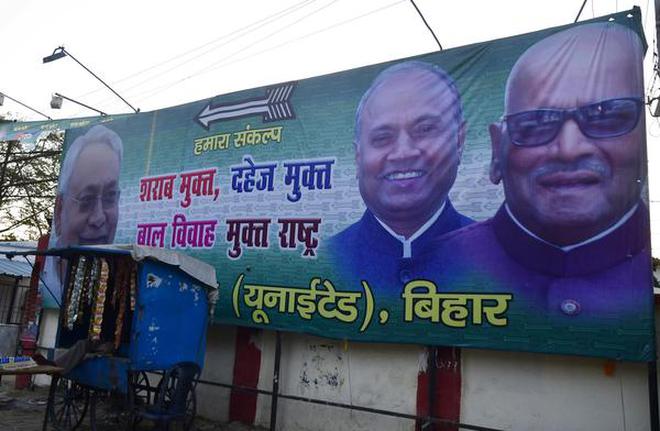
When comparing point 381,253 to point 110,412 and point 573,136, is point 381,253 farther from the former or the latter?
point 110,412

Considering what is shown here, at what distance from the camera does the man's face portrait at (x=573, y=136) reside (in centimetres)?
473

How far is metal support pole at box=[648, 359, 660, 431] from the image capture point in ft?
14.2

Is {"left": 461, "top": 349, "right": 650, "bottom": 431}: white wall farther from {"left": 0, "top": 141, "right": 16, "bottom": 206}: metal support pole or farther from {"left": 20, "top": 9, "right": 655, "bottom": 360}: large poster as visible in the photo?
{"left": 0, "top": 141, "right": 16, "bottom": 206}: metal support pole

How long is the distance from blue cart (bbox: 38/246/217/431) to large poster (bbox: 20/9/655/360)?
2.74 feet

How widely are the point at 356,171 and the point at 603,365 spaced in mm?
3382

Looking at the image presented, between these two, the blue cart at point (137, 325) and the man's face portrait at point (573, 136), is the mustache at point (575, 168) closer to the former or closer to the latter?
the man's face portrait at point (573, 136)

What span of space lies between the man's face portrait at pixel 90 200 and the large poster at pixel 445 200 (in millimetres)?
1817

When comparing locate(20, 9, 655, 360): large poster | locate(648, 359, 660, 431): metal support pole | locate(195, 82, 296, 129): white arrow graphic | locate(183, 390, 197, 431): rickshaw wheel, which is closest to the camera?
locate(648, 359, 660, 431): metal support pole

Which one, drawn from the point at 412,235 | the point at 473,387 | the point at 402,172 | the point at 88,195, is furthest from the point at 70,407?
the point at 402,172

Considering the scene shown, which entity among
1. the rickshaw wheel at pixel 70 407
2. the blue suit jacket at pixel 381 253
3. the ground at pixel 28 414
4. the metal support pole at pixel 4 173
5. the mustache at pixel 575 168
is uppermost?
the metal support pole at pixel 4 173

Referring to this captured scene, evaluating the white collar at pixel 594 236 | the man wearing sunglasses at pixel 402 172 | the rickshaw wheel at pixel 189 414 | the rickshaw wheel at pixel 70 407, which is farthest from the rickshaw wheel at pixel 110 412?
the white collar at pixel 594 236

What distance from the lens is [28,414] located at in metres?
7.67

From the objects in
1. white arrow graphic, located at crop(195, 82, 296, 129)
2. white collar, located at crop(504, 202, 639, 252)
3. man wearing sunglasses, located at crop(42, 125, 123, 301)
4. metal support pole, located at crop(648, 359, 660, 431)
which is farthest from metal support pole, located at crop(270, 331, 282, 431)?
man wearing sunglasses, located at crop(42, 125, 123, 301)

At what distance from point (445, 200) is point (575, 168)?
1.34m
